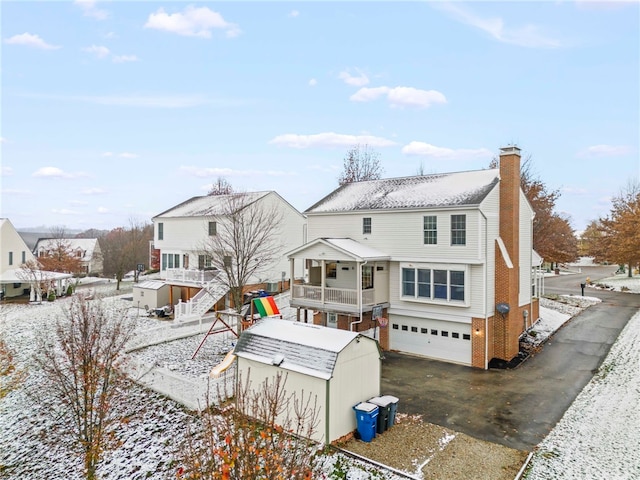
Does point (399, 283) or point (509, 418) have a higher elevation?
point (399, 283)

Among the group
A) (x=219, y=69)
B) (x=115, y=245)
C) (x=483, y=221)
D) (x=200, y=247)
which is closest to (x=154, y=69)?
(x=219, y=69)

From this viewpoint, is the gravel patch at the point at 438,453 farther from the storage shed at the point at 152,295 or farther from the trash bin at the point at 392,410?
the storage shed at the point at 152,295

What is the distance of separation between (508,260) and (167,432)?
15.7 m

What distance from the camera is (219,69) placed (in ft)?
76.1

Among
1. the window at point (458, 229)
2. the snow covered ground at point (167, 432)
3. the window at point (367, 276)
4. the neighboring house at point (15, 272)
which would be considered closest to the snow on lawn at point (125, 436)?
the snow covered ground at point (167, 432)

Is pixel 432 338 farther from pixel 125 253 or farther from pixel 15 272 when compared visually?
pixel 125 253

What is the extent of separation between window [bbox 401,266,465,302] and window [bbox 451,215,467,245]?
1354 mm

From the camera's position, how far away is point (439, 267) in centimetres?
1911

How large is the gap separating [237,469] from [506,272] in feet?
53.3

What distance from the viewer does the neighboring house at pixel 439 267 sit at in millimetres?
18453

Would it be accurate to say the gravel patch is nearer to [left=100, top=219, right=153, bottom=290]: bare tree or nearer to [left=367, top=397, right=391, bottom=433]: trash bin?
[left=367, top=397, right=391, bottom=433]: trash bin

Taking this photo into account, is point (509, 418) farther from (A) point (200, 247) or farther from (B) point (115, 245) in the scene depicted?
(B) point (115, 245)

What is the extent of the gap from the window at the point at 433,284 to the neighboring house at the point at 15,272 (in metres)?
31.6

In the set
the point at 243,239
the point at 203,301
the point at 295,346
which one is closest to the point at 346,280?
the point at 243,239
